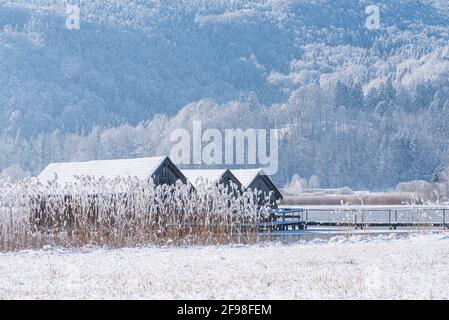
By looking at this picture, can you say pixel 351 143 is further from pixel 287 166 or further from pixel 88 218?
pixel 88 218

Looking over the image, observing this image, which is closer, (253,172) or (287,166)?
(253,172)

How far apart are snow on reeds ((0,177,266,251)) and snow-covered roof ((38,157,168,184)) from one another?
10103mm

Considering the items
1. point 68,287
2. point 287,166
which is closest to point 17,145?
point 287,166

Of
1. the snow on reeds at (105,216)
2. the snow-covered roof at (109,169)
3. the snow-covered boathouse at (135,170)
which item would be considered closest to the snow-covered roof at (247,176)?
the snow-covered roof at (109,169)

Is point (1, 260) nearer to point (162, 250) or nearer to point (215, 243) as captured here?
point (162, 250)

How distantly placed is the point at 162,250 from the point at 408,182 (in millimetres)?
136485

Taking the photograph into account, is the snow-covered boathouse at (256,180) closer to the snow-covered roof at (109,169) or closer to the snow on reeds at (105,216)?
the snow-covered roof at (109,169)

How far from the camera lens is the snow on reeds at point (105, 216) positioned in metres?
28.3

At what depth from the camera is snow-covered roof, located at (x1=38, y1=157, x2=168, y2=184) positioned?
42656 millimetres
